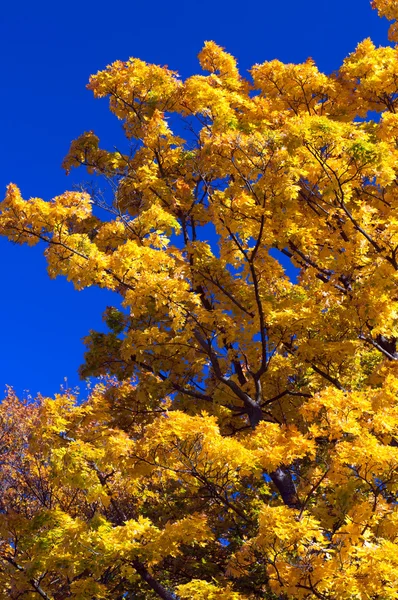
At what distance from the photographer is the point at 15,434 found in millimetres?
21156

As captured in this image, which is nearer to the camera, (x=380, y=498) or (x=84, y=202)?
(x=380, y=498)

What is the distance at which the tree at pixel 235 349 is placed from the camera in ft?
22.7

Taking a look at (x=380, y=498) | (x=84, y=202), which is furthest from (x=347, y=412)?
(x=84, y=202)

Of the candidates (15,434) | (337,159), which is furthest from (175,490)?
(15,434)

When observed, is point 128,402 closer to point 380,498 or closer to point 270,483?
point 270,483

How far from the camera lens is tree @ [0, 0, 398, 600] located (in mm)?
6914

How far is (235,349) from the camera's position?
34.7 ft

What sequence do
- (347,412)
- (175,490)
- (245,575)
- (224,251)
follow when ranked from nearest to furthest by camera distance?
(347,412) < (245,575) < (224,251) < (175,490)

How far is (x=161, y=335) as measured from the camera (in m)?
9.88

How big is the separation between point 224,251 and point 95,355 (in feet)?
10.8

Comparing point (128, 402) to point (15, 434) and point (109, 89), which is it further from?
point (15, 434)

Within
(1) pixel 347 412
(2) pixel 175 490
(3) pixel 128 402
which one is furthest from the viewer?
(2) pixel 175 490

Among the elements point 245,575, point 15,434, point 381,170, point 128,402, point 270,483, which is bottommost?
point 245,575

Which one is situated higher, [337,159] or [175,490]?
[337,159]
